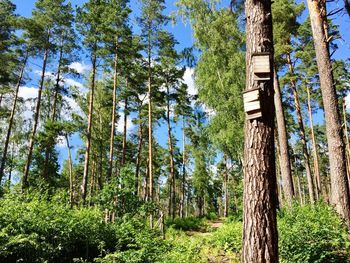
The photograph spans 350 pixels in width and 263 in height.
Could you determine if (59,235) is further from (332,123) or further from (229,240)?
(332,123)

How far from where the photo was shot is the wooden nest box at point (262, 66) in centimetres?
381

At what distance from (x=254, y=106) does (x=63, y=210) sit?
6.44m

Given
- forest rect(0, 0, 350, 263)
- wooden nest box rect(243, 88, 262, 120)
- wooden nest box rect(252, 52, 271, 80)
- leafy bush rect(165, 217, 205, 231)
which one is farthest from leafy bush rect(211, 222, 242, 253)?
leafy bush rect(165, 217, 205, 231)

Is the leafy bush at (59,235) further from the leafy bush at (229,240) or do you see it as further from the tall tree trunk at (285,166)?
the tall tree trunk at (285,166)

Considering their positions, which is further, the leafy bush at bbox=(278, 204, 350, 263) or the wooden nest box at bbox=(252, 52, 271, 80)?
the leafy bush at bbox=(278, 204, 350, 263)

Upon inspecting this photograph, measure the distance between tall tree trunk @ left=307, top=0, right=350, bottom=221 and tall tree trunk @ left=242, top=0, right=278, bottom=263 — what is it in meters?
5.06

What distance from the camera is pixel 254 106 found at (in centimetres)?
368

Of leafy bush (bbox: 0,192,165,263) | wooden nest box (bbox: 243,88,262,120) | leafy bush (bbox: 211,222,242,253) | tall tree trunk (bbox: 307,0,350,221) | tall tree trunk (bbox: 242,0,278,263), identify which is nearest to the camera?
tall tree trunk (bbox: 242,0,278,263)

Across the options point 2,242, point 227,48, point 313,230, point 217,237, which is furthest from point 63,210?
point 227,48

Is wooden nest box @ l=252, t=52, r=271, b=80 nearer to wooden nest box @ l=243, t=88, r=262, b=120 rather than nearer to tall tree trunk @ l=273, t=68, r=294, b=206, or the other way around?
wooden nest box @ l=243, t=88, r=262, b=120

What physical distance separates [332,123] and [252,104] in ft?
18.6

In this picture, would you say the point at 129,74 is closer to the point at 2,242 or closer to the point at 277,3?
the point at 277,3

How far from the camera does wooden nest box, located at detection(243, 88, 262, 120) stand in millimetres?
3676

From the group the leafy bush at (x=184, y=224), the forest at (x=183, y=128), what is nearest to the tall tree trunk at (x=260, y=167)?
the forest at (x=183, y=128)
